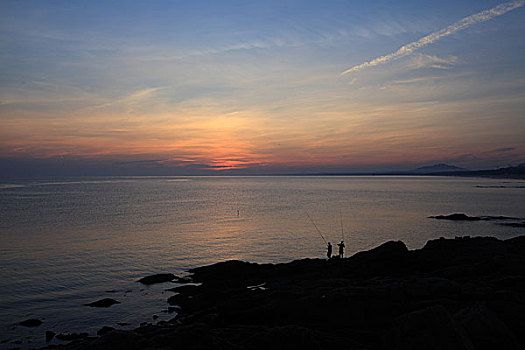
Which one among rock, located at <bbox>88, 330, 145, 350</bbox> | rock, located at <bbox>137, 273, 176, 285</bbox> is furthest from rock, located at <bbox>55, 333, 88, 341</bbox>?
rock, located at <bbox>88, 330, 145, 350</bbox>

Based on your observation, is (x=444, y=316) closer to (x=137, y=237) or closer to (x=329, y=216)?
(x=137, y=237)

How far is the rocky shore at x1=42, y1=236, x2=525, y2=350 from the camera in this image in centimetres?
853

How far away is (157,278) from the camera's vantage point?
2530 cm

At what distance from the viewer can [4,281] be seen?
2489 cm

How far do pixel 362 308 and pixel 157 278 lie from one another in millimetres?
16404

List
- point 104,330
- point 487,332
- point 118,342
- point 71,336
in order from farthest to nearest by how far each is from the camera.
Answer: point 104,330
point 71,336
point 487,332
point 118,342

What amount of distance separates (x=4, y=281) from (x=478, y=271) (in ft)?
90.0

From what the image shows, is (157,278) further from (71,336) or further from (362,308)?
(362,308)

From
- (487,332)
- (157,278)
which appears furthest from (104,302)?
(487,332)

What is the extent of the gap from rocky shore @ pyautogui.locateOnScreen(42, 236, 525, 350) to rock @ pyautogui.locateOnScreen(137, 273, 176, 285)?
1.56 metres

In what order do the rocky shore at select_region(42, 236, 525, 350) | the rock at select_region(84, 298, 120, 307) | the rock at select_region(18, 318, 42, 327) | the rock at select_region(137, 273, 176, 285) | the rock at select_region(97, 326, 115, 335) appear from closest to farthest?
the rocky shore at select_region(42, 236, 525, 350)
the rock at select_region(97, 326, 115, 335)
the rock at select_region(18, 318, 42, 327)
the rock at select_region(84, 298, 120, 307)
the rock at select_region(137, 273, 176, 285)

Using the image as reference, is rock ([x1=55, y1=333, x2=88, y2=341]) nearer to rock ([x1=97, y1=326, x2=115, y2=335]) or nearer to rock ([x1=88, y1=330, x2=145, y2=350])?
rock ([x1=97, y1=326, x2=115, y2=335])

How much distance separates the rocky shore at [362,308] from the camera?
8531mm

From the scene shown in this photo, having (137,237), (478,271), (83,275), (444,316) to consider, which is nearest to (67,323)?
(83,275)
